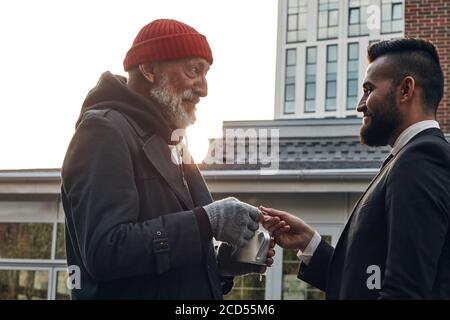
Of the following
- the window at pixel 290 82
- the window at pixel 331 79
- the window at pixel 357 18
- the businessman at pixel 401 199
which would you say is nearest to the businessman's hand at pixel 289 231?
the businessman at pixel 401 199

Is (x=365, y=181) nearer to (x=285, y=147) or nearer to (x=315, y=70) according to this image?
(x=285, y=147)

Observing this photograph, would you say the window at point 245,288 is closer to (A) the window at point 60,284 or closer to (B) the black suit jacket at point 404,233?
(A) the window at point 60,284

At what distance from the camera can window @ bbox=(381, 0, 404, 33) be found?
24.8 metres

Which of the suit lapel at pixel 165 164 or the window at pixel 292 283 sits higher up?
the suit lapel at pixel 165 164

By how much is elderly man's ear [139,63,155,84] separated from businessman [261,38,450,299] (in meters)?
0.77

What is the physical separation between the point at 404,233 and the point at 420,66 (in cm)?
78

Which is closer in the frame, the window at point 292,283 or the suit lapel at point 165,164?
the suit lapel at point 165,164

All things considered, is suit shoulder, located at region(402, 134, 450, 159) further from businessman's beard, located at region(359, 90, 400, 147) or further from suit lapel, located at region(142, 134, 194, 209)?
suit lapel, located at region(142, 134, 194, 209)

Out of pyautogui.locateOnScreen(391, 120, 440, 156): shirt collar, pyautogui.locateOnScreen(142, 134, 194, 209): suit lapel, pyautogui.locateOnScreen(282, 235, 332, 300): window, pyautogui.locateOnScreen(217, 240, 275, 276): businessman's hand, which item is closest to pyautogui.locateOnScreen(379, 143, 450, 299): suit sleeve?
pyautogui.locateOnScreen(391, 120, 440, 156): shirt collar

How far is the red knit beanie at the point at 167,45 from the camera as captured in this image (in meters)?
3.38

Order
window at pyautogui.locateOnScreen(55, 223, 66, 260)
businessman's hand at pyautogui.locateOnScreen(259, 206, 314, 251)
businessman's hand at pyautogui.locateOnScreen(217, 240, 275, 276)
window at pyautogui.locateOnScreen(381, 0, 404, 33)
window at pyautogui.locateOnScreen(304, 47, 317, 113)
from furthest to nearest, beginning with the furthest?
window at pyautogui.locateOnScreen(381, 0, 404, 33) → window at pyautogui.locateOnScreen(304, 47, 317, 113) → window at pyautogui.locateOnScreen(55, 223, 66, 260) → businessman's hand at pyautogui.locateOnScreen(259, 206, 314, 251) → businessman's hand at pyautogui.locateOnScreen(217, 240, 275, 276)

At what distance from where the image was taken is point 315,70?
2502cm

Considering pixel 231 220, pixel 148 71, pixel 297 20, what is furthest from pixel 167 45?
pixel 297 20

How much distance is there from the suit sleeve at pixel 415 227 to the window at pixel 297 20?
22.1 metres
